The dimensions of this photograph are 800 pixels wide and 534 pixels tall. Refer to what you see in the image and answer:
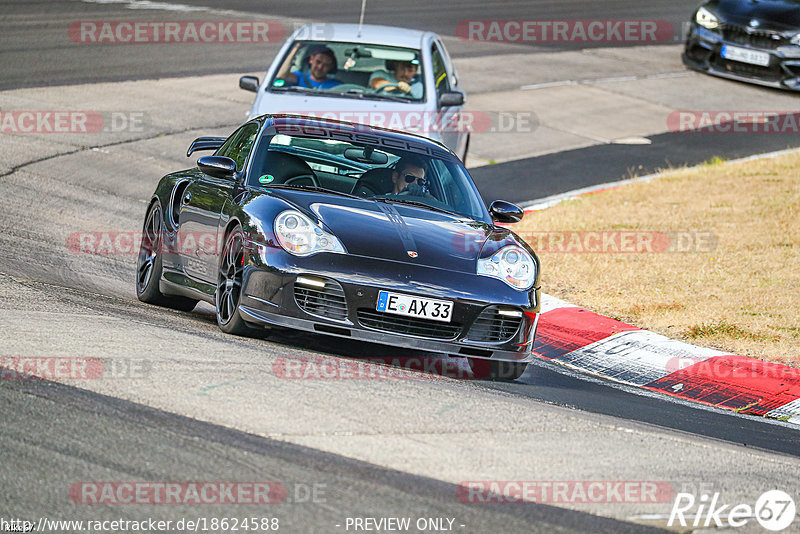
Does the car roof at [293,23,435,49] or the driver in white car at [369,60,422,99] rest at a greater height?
the car roof at [293,23,435,49]

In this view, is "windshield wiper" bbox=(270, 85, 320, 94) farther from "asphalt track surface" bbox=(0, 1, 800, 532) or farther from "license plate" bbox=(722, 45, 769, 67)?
"license plate" bbox=(722, 45, 769, 67)

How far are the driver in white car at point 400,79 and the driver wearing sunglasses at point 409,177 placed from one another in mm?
4228

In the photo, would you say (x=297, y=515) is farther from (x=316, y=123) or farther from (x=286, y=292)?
(x=316, y=123)

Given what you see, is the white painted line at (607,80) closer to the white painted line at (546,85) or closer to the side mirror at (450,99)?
the white painted line at (546,85)

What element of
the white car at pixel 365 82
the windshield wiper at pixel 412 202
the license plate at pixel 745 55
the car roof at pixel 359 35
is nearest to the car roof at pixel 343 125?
the windshield wiper at pixel 412 202

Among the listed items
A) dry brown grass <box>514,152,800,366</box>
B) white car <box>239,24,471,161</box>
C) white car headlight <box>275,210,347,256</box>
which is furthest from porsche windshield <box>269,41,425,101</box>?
white car headlight <box>275,210,347,256</box>

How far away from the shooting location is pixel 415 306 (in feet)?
22.2

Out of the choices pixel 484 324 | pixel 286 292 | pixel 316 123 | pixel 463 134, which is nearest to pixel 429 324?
pixel 484 324

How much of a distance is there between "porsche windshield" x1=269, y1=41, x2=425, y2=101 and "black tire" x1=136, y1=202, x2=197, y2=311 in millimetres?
3722

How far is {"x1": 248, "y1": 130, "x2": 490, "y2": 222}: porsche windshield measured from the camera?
26.1 ft

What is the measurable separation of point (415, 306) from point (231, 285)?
45.8 inches

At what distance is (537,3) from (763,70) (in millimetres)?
10663

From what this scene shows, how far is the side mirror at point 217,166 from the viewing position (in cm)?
778

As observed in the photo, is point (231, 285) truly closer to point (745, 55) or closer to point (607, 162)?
point (607, 162)
